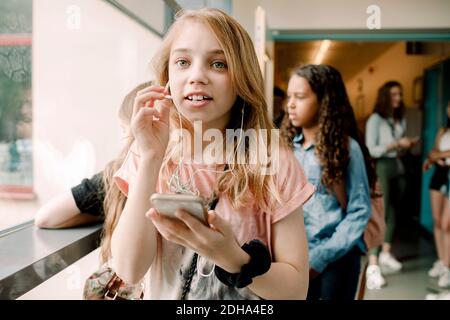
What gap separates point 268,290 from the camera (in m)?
0.60

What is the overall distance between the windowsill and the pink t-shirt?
19cm

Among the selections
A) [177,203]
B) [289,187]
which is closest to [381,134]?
[289,187]

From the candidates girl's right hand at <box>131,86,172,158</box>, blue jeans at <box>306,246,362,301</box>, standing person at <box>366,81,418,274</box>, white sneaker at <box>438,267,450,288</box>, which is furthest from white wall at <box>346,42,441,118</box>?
girl's right hand at <box>131,86,172,158</box>

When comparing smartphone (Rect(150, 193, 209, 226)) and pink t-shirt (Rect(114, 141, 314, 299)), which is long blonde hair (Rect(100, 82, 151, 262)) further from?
smartphone (Rect(150, 193, 209, 226))

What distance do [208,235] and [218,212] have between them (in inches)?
4.9

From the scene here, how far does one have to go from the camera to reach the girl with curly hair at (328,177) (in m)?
0.98

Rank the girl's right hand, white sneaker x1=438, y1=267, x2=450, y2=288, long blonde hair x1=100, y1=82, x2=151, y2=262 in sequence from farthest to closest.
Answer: white sneaker x1=438, y1=267, x2=450, y2=288, long blonde hair x1=100, y1=82, x2=151, y2=262, the girl's right hand

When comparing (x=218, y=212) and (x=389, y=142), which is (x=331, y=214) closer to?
(x=218, y=212)

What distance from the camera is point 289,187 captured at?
2.07 feet

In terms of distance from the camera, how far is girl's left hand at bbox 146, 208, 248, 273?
48 centimetres

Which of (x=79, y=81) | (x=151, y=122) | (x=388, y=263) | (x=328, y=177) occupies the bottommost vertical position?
(x=388, y=263)

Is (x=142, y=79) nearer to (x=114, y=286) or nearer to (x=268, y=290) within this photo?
(x=114, y=286)

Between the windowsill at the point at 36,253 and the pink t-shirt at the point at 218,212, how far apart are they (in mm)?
192

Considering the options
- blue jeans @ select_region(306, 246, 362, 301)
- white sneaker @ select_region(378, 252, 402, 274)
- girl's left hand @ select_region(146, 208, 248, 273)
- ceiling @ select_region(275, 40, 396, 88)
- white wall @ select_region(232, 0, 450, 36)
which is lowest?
white sneaker @ select_region(378, 252, 402, 274)
